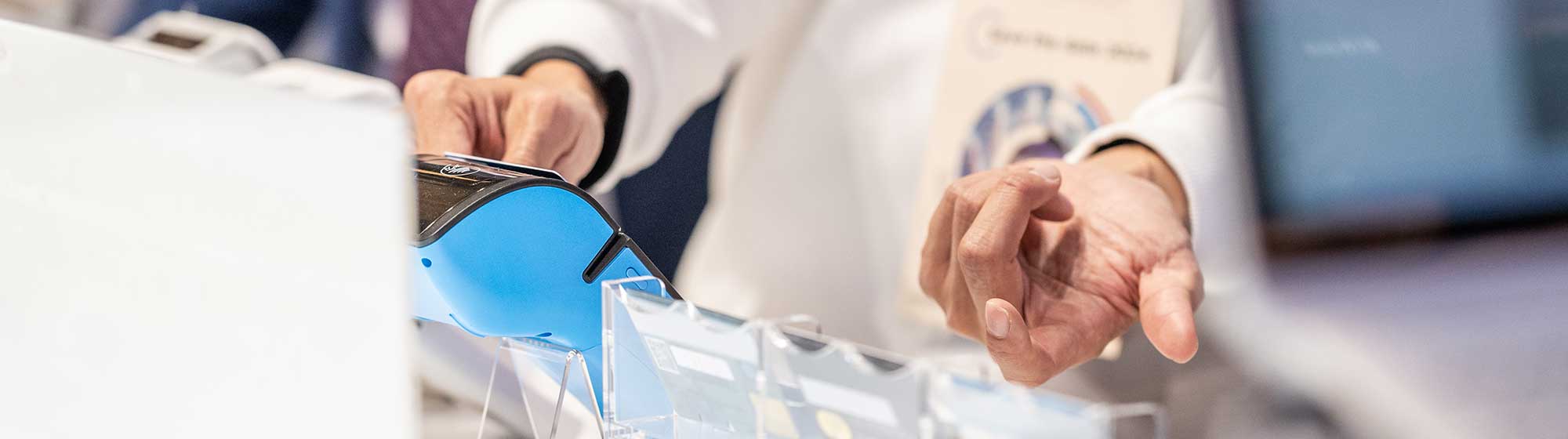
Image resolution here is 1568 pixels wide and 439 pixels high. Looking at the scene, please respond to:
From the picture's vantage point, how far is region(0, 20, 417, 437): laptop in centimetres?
27

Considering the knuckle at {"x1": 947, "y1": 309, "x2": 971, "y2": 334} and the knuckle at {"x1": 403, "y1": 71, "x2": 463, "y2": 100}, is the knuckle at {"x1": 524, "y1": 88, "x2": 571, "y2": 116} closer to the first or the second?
the knuckle at {"x1": 403, "y1": 71, "x2": 463, "y2": 100}

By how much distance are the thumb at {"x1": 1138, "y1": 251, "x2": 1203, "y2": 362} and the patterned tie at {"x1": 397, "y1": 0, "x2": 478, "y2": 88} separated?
453 mm

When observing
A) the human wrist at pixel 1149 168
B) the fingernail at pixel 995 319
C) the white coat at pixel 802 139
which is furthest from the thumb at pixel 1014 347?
the white coat at pixel 802 139

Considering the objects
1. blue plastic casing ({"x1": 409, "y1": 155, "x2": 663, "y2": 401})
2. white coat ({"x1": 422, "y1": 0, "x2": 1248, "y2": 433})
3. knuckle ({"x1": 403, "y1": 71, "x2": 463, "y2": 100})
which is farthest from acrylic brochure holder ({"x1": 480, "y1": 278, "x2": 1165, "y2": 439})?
white coat ({"x1": 422, "y1": 0, "x2": 1248, "y2": 433})

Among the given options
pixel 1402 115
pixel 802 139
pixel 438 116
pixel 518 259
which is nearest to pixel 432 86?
pixel 438 116

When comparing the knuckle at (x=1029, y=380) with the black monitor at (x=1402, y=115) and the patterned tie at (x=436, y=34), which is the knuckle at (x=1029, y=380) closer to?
the black monitor at (x=1402, y=115)

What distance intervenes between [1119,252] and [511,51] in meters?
0.37

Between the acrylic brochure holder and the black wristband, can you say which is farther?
the black wristband

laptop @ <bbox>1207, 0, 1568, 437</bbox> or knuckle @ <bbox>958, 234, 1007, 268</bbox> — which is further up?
laptop @ <bbox>1207, 0, 1568, 437</bbox>

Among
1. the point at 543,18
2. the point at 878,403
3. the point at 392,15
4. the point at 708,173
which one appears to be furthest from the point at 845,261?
the point at 878,403

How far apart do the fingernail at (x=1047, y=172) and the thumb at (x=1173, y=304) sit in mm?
45

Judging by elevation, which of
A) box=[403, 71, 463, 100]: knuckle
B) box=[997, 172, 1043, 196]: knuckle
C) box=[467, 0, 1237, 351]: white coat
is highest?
box=[403, 71, 463, 100]: knuckle

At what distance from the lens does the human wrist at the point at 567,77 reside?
54cm

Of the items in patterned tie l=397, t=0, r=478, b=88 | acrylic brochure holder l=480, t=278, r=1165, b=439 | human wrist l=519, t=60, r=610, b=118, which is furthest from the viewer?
patterned tie l=397, t=0, r=478, b=88
